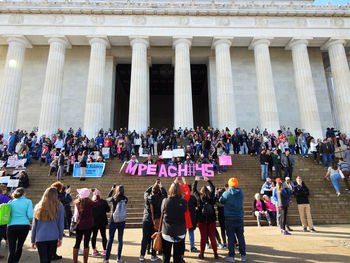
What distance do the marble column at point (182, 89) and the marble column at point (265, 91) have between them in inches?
282

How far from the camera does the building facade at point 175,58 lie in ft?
80.1

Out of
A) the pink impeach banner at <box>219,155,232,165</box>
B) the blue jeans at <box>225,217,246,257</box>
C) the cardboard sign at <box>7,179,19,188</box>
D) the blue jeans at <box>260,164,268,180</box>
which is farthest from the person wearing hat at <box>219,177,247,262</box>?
the cardboard sign at <box>7,179,19,188</box>

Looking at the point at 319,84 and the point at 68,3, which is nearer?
the point at 68,3

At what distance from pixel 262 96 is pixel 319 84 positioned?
8781mm

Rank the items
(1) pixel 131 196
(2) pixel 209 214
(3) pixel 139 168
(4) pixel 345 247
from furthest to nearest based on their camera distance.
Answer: (3) pixel 139 168, (1) pixel 131 196, (4) pixel 345 247, (2) pixel 209 214

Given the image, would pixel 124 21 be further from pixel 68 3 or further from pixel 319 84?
pixel 319 84

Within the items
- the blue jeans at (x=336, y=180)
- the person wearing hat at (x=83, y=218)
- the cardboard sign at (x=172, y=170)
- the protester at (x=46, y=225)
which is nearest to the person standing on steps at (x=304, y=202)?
the blue jeans at (x=336, y=180)

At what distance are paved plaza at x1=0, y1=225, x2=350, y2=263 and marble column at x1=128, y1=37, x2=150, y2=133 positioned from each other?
602 inches

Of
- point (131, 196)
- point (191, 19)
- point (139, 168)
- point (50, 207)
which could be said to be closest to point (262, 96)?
point (191, 19)

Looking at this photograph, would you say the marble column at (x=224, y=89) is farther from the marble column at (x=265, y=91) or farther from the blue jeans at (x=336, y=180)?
the blue jeans at (x=336, y=180)

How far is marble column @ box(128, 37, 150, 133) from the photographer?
23.8 m

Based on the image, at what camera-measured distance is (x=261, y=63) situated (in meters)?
25.8

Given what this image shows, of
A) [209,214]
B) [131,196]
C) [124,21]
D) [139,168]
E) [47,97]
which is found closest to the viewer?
[209,214]

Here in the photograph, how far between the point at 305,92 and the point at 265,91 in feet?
13.4
